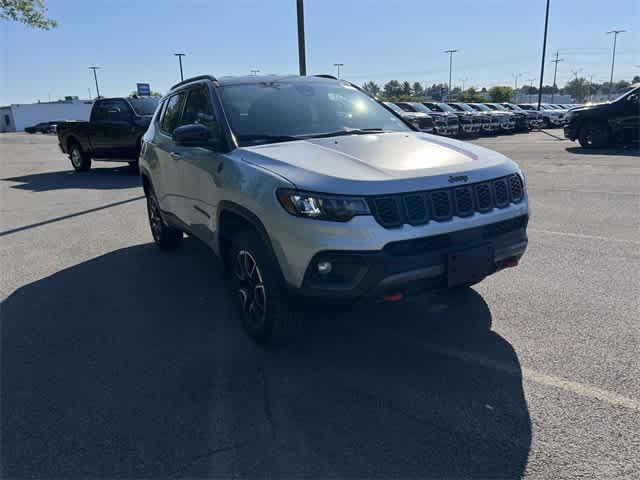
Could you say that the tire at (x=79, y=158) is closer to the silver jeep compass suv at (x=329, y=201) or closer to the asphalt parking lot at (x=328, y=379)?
the asphalt parking lot at (x=328, y=379)

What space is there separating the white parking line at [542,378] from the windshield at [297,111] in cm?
177

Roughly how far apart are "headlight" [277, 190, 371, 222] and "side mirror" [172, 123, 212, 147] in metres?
1.08

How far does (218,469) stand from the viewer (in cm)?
238

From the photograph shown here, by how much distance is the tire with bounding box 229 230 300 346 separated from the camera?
3.14 metres

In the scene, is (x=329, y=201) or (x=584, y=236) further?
(x=584, y=236)

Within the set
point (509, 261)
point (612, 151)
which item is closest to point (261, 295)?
point (509, 261)

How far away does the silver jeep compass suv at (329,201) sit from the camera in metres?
2.79

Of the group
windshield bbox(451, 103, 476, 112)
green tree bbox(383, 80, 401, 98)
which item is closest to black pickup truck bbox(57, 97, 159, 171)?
windshield bbox(451, 103, 476, 112)

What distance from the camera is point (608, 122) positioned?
15.1 metres

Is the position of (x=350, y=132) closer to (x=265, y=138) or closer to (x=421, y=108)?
(x=265, y=138)

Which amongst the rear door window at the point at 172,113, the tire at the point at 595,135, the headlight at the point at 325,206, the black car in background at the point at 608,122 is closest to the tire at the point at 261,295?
the headlight at the point at 325,206

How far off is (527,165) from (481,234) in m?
10.7

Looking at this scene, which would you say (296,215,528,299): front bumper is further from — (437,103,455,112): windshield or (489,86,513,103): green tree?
(489,86,513,103): green tree

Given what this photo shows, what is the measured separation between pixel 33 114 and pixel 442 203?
94564mm
